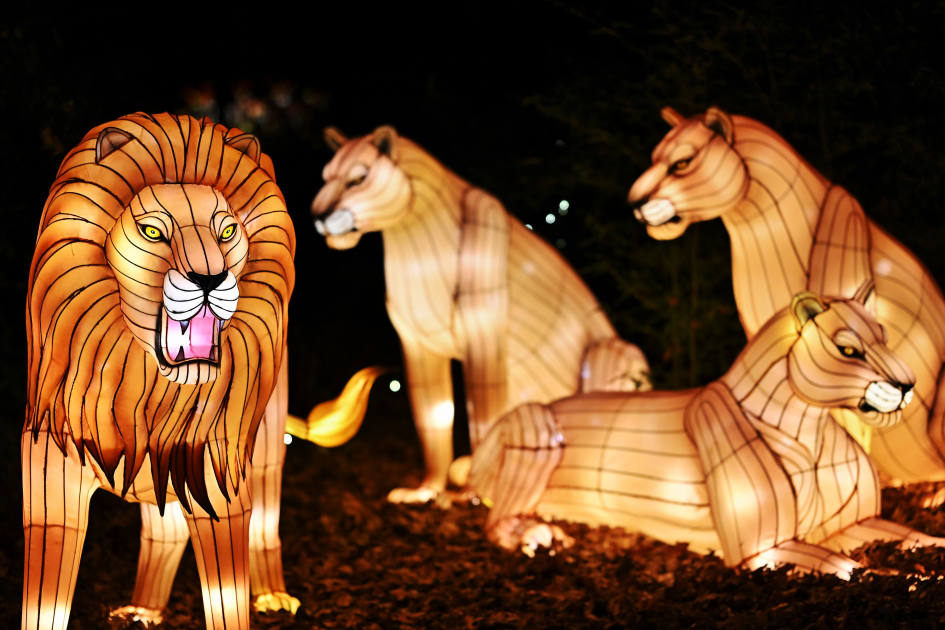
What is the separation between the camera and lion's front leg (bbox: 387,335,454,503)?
659cm

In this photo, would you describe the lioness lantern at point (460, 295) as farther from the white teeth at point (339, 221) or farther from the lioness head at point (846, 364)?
the lioness head at point (846, 364)

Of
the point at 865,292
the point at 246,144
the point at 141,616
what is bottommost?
the point at 141,616

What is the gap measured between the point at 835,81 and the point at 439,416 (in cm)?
273

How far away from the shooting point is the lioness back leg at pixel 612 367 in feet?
21.5

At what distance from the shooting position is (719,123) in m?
5.73

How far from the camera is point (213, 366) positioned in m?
3.54

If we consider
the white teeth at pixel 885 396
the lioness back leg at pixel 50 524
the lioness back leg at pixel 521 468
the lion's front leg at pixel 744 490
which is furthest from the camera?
the lioness back leg at pixel 521 468

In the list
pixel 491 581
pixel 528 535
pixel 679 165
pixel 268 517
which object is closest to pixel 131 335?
pixel 268 517

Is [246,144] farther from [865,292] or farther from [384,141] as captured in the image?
[865,292]

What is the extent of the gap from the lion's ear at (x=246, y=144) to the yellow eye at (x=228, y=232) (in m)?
0.34

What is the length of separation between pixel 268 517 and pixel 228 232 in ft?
4.78

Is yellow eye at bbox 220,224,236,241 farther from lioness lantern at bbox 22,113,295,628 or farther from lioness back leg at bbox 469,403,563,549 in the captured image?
lioness back leg at bbox 469,403,563,549

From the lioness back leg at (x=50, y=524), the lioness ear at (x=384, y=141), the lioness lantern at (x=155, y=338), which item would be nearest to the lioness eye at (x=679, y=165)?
the lioness ear at (x=384, y=141)

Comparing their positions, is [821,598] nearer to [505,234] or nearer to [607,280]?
[505,234]
